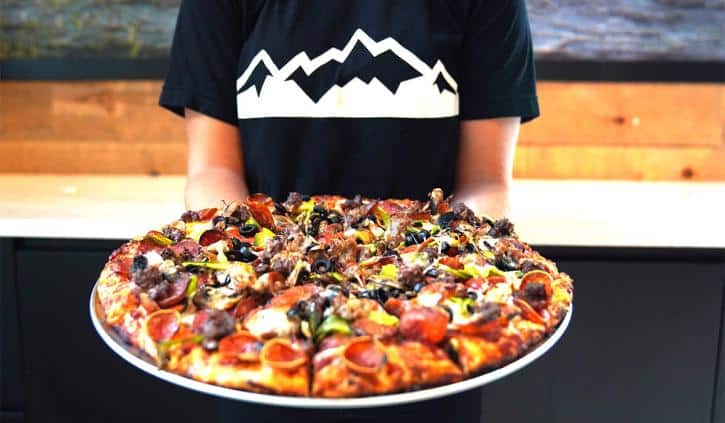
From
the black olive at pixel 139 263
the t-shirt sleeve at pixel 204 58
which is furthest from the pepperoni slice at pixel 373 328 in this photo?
the t-shirt sleeve at pixel 204 58

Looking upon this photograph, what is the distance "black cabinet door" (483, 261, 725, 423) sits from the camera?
163 cm

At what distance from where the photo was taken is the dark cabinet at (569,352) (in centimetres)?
164

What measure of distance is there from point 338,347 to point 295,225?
43 cm

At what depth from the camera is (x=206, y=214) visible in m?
1.19

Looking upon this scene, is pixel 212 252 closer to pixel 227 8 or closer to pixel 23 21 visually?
pixel 227 8

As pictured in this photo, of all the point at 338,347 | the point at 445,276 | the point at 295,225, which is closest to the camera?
the point at 338,347

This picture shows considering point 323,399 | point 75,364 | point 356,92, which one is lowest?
point 75,364

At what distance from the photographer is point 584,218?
1643mm

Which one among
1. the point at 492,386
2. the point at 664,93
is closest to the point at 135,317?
the point at 492,386

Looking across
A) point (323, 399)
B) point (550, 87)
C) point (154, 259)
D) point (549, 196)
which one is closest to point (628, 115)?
point (550, 87)

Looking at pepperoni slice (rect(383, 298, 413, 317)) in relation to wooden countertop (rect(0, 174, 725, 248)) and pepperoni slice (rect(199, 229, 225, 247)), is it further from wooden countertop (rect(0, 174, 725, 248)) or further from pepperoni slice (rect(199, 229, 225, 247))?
wooden countertop (rect(0, 174, 725, 248))

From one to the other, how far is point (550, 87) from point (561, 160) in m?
0.22

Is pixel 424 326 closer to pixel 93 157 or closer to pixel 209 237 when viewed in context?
pixel 209 237

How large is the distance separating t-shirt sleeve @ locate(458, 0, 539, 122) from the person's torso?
1.2 inches
